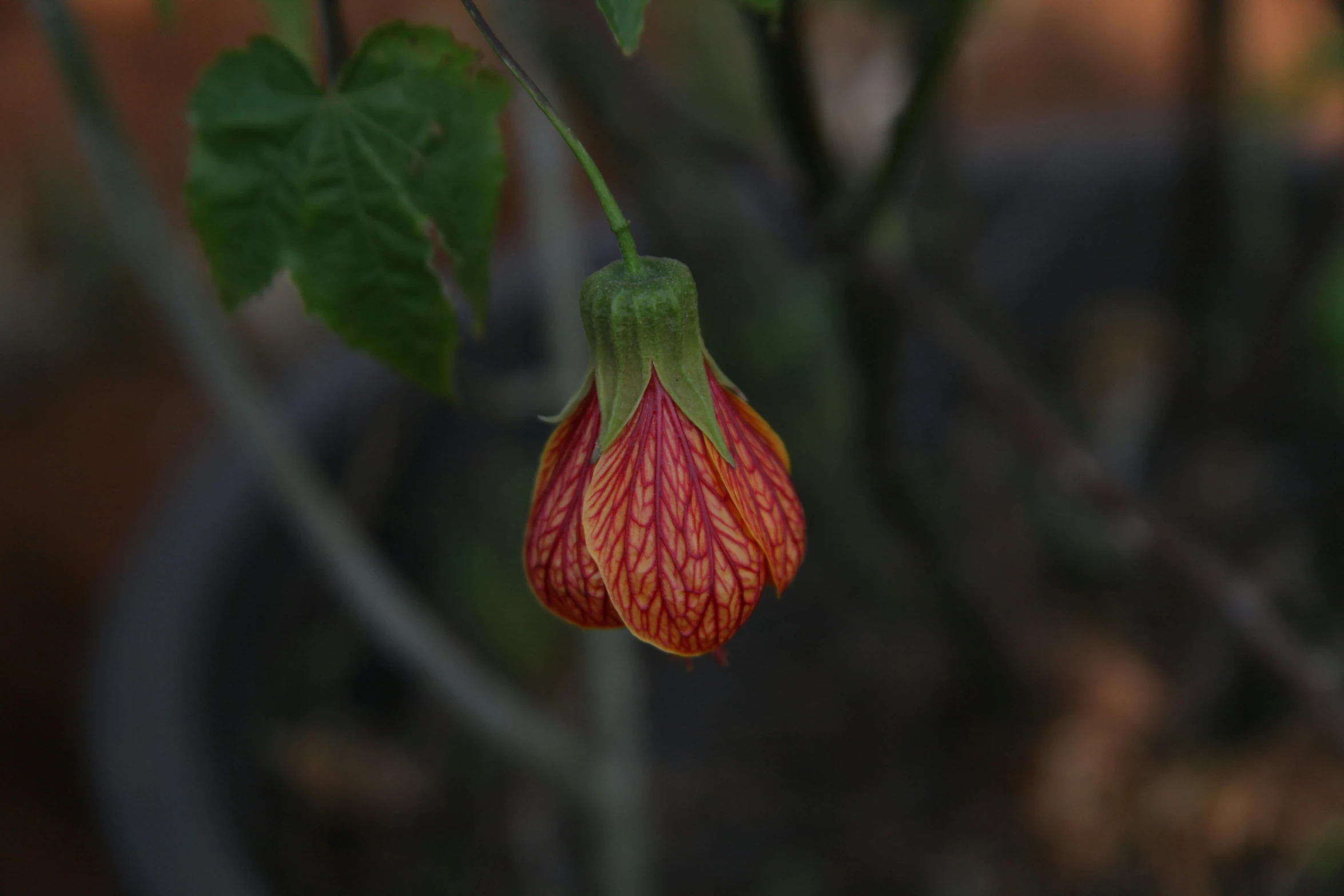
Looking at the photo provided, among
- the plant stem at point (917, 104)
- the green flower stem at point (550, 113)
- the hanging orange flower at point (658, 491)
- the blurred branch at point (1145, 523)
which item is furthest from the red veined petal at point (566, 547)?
the blurred branch at point (1145, 523)

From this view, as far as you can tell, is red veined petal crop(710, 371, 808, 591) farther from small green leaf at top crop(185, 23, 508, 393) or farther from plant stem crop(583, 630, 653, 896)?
plant stem crop(583, 630, 653, 896)

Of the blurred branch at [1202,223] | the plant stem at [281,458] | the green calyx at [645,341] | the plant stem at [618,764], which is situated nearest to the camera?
the green calyx at [645,341]

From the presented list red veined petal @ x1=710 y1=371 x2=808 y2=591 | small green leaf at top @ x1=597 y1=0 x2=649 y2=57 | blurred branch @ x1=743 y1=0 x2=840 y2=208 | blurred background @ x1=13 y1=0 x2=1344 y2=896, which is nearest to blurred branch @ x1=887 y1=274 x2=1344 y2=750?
blurred background @ x1=13 y1=0 x2=1344 y2=896

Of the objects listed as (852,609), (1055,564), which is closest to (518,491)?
(852,609)

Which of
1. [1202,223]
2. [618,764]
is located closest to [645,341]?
[618,764]

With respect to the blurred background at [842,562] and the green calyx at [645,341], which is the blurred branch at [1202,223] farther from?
the green calyx at [645,341]
